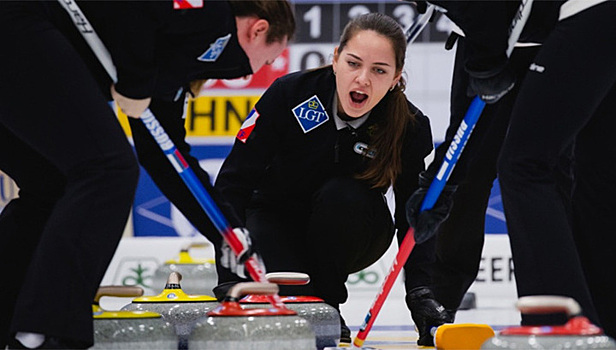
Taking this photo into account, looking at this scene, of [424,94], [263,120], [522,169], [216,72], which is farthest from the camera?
[424,94]

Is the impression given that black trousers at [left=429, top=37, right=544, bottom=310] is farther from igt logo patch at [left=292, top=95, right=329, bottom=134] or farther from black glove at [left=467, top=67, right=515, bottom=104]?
black glove at [left=467, top=67, right=515, bottom=104]

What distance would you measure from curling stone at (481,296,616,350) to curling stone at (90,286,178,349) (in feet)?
2.06

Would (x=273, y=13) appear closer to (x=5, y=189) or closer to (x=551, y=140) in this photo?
(x=551, y=140)

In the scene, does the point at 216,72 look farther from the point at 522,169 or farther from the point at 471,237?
the point at 471,237

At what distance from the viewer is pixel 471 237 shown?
2.83 m

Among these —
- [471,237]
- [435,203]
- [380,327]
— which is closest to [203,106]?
[380,327]

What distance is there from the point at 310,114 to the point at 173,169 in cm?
77

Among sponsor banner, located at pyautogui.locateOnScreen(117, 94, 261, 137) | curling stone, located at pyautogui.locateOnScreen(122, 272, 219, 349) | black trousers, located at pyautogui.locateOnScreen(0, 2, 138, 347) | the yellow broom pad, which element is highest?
black trousers, located at pyautogui.locateOnScreen(0, 2, 138, 347)

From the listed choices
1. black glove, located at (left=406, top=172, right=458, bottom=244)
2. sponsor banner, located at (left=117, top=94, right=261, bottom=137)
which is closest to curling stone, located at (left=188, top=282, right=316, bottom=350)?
black glove, located at (left=406, top=172, right=458, bottom=244)

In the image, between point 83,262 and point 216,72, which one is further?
point 216,72

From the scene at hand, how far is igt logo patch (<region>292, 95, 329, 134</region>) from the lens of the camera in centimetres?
274

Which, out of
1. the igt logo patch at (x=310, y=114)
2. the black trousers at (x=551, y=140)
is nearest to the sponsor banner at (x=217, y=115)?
the igt logo patch at (x=310, y=114)

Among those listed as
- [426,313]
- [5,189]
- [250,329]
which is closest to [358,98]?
[426,313]

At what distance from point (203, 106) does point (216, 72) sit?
3.57 m
